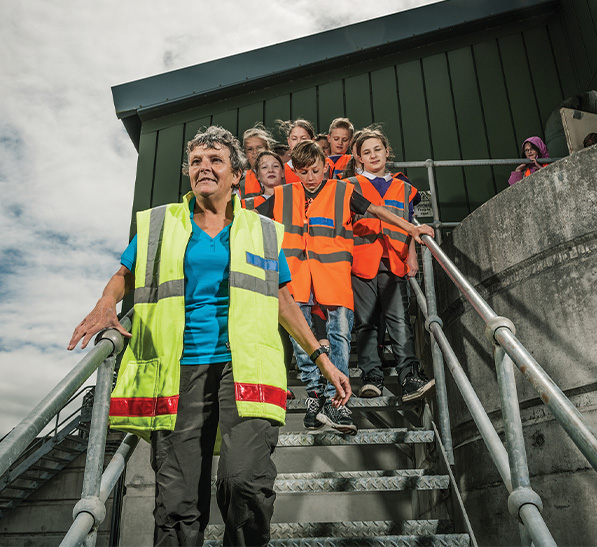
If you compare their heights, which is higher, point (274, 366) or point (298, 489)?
point (274, 366)

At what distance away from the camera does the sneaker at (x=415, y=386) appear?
3605mm

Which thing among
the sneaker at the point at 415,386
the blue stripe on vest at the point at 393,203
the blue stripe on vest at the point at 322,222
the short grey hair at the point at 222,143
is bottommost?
the sneaker at the point at 415,386

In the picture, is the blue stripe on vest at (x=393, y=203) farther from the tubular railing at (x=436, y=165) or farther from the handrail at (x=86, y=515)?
the handrail at (x=86, y=515)

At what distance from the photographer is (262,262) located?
245cm

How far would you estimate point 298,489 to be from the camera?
3.14 m

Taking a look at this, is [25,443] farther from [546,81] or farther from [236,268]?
[546,81]

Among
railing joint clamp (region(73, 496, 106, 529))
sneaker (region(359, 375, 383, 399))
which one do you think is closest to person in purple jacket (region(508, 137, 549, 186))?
sneaker (region(359, 375, 383, 399))

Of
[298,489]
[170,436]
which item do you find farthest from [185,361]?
[298,489]

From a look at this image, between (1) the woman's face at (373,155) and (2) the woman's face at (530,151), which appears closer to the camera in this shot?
(1) the woman's face at (373,155)

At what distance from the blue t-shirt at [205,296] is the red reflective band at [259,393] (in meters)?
0.15

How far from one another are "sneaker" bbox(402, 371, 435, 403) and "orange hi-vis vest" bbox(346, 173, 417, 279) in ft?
2.51

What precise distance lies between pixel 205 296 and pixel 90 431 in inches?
24.8

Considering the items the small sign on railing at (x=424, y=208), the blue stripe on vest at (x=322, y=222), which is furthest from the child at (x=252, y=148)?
the small sign on railing at (x=424, y=208)

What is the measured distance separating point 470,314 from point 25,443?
2.93m
